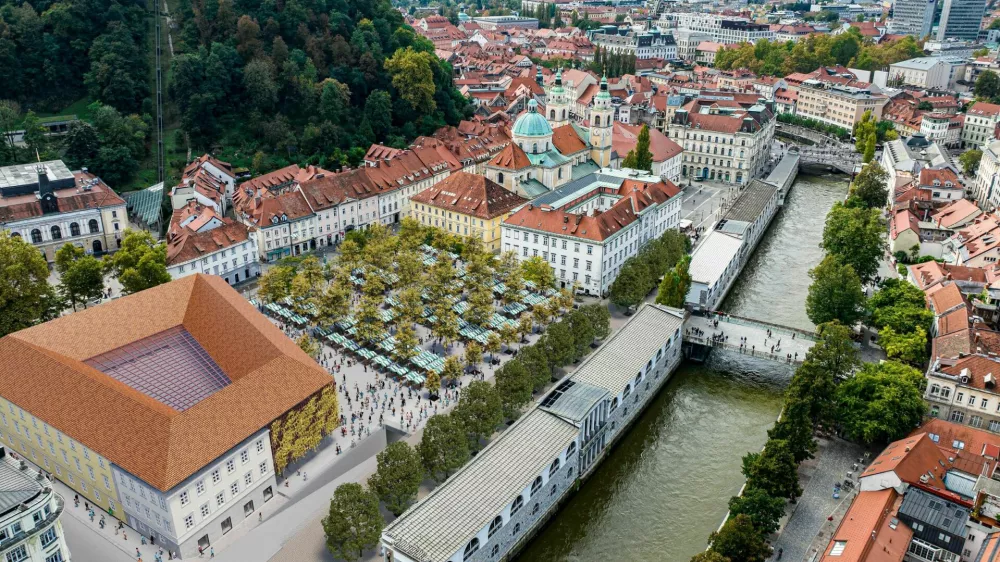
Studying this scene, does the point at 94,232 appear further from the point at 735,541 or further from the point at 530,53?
the point at 530,53

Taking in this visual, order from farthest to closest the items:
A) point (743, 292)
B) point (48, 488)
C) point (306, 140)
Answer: point (306, 140), point (743, 292), point (48, 488)

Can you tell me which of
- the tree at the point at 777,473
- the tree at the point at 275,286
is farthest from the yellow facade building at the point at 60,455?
the tree at the point at 777,473

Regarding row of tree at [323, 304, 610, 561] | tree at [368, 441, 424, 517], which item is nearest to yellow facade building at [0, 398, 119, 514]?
row of tree at [323, 304, 610, 561]

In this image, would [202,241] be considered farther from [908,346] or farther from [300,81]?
[908,346]

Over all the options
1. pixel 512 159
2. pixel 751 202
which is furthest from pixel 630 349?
pixel 751 202

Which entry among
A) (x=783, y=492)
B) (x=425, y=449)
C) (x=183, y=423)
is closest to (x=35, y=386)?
(x=183, y=423)

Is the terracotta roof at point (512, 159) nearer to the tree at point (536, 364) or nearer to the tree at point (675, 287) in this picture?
the tree at point (675, 287)

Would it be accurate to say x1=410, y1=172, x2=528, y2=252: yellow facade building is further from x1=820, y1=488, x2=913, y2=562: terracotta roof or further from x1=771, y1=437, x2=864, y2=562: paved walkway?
x1=820, y1=488, x2=913, y2=562: terracotta roof
